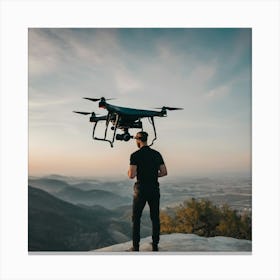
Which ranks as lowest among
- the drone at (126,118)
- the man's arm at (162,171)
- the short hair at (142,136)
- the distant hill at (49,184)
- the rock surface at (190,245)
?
the rock surface at (190,245)

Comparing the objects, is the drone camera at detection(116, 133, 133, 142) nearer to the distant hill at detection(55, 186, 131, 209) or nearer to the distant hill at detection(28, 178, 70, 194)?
the distant hill at detection(55, 186, 131, 209)

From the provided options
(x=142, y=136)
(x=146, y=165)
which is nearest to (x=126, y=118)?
(x=142, y=136)

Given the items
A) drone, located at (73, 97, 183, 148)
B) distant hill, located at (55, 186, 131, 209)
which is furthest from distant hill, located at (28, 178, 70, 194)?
drone, located at (73, 97, 183, 148)

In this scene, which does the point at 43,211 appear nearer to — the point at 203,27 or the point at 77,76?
the point at 77,76

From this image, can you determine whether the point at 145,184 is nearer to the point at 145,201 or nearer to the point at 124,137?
the point at 145,201

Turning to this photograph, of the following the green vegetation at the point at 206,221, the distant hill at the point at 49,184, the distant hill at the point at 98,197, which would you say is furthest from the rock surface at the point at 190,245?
the distant hill at the point at 49,184

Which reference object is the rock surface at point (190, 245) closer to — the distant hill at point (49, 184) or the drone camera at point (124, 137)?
the distant hill at point (49, 184)

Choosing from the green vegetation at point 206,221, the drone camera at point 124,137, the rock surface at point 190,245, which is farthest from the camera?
the green vegetation at point 206,221
